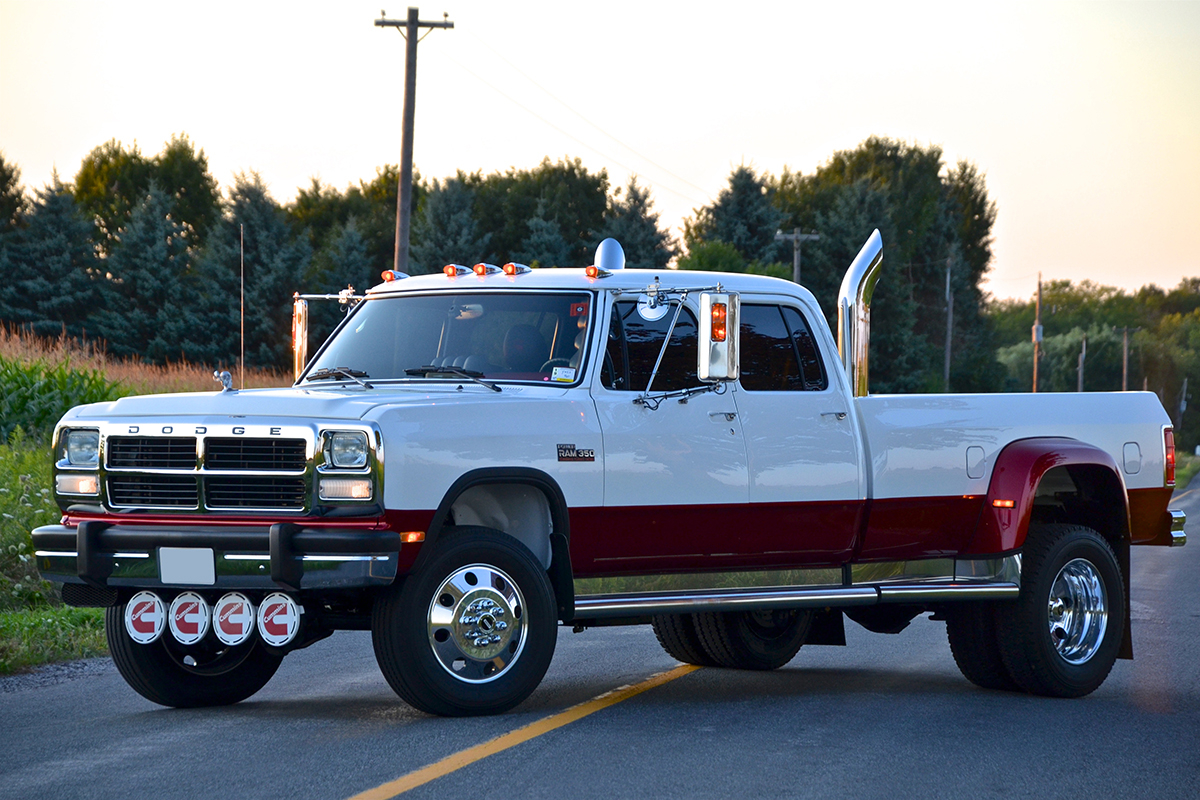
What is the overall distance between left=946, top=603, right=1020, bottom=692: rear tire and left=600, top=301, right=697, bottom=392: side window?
2267 mm

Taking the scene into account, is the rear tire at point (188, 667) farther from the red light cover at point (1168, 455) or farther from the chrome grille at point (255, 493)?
the red light cover at point (1168, 455)

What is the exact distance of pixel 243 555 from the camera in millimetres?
6730

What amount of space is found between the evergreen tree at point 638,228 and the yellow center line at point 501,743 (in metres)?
55.5

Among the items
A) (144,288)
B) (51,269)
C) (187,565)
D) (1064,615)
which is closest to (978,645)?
(1064,615)

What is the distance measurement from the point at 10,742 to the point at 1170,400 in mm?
142158

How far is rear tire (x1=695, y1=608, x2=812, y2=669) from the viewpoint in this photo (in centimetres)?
941

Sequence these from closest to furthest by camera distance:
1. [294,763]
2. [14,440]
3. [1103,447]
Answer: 1. [294,763]
2. [1103,447]
3. [14,440]

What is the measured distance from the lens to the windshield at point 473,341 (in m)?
7.91

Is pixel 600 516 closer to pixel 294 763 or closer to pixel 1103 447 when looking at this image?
pixel 294 763

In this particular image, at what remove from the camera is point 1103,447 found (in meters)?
9.15

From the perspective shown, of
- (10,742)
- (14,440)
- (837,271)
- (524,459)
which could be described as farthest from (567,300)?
(837,271)

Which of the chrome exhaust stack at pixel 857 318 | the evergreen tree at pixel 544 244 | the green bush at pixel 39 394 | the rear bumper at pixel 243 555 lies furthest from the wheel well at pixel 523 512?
the evergreen tree at pixel 544 244

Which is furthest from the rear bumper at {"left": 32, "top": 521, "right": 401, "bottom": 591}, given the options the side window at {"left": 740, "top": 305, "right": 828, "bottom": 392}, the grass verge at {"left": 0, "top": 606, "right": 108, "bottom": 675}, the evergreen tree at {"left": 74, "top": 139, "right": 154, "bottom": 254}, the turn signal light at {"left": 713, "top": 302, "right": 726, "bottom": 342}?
the evergreen tree at {"left": 74, "top": 139, "right": 154, "bottom": 254}

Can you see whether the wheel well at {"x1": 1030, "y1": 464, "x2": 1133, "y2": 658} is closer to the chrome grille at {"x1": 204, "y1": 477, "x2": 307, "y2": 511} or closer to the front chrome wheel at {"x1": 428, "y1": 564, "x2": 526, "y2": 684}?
the front chrome wheel at {"x1": 428, "y1": 564, "x2": 526, "y2": 684}
